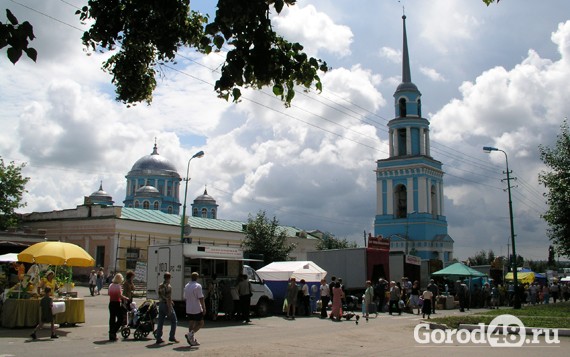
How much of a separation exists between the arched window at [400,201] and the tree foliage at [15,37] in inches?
2476

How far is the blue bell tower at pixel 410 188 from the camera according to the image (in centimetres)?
6322

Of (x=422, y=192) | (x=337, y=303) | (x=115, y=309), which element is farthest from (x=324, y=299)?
(x=422, y=192)

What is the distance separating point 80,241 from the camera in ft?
154

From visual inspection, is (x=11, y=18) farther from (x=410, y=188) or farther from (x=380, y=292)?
(x=410, y=188)

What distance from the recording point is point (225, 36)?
5.97 metres

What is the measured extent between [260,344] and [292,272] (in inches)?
450

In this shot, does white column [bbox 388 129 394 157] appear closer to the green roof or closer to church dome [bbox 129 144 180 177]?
the green roof

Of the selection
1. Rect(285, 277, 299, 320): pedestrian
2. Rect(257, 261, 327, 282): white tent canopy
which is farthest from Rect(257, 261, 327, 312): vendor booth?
Rect(285, 277, 299, 320): pedestrian

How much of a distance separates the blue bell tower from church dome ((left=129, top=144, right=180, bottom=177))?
29.8 metres

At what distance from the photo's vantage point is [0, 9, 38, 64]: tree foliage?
5152mm

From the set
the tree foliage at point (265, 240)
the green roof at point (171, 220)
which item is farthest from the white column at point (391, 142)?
the tree foliage at point (265, 240)

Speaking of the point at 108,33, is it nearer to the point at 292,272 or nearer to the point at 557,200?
the point at 292,272

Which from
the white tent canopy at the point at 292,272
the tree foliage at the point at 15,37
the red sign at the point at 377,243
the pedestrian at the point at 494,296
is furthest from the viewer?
the pedestrian at the point at 494,296

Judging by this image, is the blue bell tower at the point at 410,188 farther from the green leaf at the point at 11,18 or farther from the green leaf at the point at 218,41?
the green leaf at the point at 11,18
